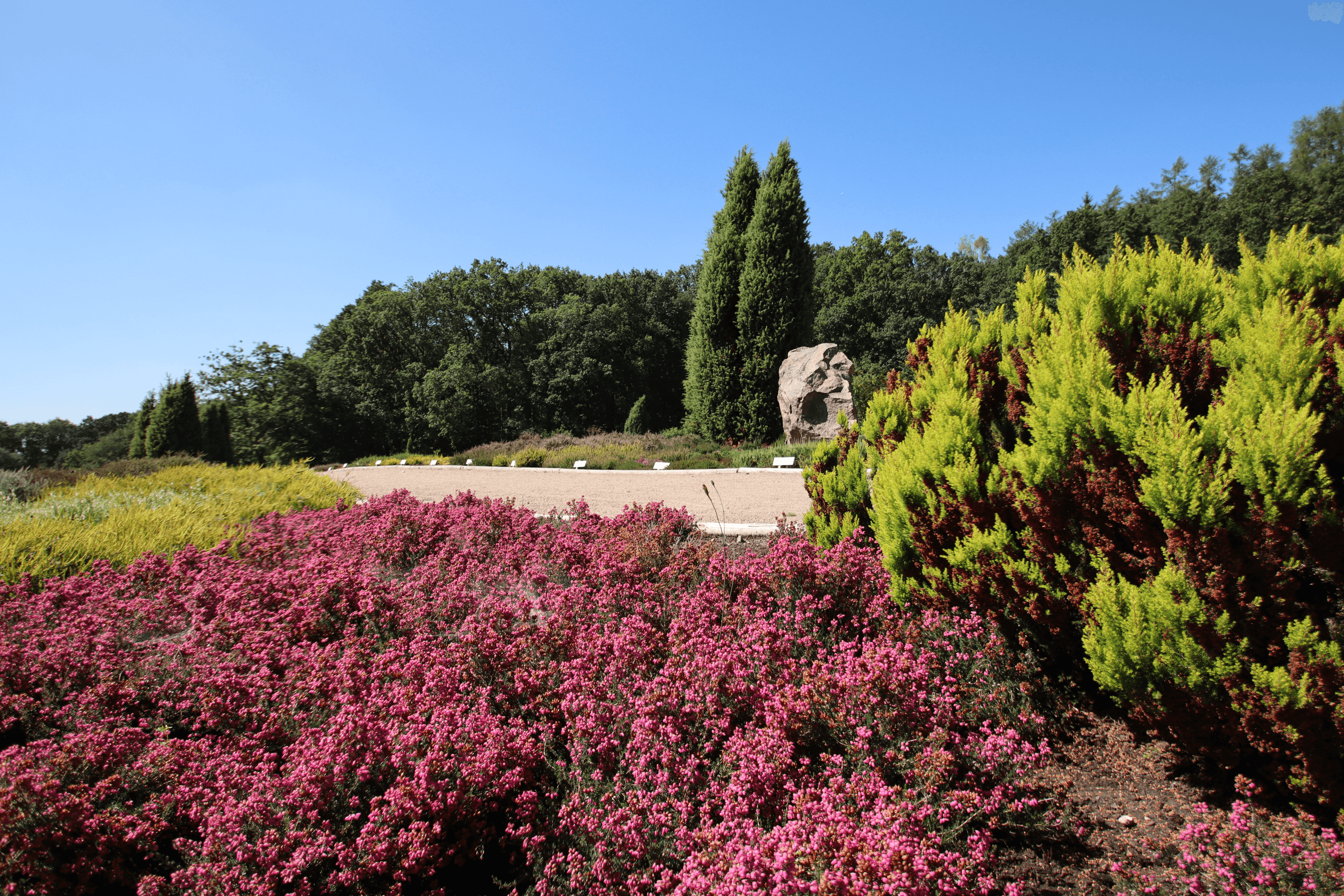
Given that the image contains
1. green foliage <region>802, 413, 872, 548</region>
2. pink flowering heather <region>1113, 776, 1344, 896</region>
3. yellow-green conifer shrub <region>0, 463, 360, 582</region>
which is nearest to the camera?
pink flowering heather <region>1113, 776, 1344, 896</region>

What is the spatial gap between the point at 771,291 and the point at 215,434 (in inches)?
815

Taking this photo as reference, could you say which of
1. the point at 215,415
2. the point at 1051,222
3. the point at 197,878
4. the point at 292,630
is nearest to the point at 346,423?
the point at 215,415

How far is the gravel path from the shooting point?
796 cm

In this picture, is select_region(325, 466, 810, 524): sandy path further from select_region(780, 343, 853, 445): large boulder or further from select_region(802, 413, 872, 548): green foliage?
select_region(780, 343, 853, 445): large boulder

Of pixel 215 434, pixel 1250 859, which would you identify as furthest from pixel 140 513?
pixel 215 434

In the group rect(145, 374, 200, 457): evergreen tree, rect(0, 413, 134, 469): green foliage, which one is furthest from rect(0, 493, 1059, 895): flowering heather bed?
rect(0, 413, 134, 469): green foliage

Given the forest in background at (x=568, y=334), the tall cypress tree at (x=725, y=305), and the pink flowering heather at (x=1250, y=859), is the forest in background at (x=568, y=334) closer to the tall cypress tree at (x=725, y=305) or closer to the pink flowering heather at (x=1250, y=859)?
the tall cypress tree at (x=725, y=305)

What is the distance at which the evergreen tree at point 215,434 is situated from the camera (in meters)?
20.3

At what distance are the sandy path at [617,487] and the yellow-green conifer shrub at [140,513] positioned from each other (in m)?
1.46

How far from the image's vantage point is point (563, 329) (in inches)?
1067

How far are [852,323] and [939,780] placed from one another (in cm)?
3366

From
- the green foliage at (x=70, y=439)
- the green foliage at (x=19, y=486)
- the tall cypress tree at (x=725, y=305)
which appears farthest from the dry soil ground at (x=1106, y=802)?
the green foliage at (x=70, y=439)

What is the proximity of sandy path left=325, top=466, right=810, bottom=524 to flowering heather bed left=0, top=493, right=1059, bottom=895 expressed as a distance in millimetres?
2712

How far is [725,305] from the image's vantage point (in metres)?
16.4
